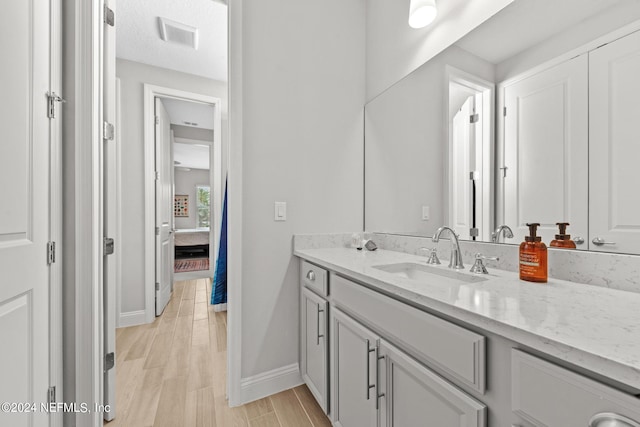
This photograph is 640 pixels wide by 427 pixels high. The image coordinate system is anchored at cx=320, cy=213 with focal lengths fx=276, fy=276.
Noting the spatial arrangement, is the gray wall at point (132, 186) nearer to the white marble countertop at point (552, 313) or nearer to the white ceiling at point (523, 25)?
the white marble countertop at point (552, 313)

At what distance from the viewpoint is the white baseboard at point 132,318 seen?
2.66m

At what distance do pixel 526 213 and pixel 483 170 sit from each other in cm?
27

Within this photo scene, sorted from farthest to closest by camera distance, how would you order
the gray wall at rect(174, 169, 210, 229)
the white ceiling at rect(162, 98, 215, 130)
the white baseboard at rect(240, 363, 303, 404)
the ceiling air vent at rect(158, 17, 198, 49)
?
the gray wall at rect(174, 169, 210, 229)
the white ceiling at rect(162, 98, 215, 130)
the ceiling air vent at rect(158, 17, 198, 49)
the white baseboard at rect(240, 363, 303, 404)

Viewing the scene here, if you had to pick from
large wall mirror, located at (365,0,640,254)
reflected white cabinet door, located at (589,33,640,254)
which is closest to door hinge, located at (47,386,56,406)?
large wall mirror, located at (365,0,640,254)

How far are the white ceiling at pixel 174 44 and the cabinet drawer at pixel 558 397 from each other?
2.43m

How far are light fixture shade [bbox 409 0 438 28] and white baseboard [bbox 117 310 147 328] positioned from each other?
3.29 meters

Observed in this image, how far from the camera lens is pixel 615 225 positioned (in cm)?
86

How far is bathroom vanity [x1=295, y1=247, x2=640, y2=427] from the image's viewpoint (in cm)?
48

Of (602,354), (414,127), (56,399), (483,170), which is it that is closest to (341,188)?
(414,127)

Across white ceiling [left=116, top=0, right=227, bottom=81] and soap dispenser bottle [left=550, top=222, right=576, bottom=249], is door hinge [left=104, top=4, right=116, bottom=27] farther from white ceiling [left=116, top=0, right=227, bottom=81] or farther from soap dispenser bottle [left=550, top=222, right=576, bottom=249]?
soap dispenser bottle [left=550, top=222, right=576, bottom=249]

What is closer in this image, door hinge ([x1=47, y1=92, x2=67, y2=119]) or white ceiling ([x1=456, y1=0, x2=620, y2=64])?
white ceiling ([x1=456, y1=0, x2=620, y2=64])

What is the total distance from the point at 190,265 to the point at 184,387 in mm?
4370

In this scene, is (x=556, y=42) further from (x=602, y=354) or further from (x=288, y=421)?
(x=288, y=421)

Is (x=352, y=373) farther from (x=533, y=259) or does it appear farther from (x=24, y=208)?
(x=24, y=208)
